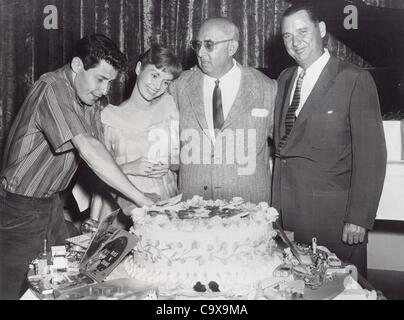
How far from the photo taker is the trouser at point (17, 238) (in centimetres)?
287

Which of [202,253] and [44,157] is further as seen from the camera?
[44,157]

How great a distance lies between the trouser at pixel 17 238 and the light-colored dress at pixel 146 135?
0.71 metres

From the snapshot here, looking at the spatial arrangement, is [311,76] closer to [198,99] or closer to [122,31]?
[198,99]

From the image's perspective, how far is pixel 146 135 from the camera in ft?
11.3

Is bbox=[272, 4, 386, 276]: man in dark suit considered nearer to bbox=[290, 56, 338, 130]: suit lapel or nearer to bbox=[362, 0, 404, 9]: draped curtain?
bbox=[290, 56, 338, 130]: suit lapel

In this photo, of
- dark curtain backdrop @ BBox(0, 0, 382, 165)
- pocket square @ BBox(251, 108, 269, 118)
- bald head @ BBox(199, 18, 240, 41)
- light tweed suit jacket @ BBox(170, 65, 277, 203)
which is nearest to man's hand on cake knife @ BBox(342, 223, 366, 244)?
light tweed suit jacket @ BBox(170, 65, 277, 203)

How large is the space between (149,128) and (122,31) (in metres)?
2.50

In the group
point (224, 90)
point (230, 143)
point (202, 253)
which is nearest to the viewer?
point (202, 253)

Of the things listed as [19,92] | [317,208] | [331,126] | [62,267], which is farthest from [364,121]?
[19,92]

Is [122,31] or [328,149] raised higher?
[122,31]

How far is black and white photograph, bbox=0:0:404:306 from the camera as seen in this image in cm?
249

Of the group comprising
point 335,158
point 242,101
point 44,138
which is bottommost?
point 335,158

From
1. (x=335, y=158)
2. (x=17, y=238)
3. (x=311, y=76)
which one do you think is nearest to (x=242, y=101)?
(x=311, y=76)
